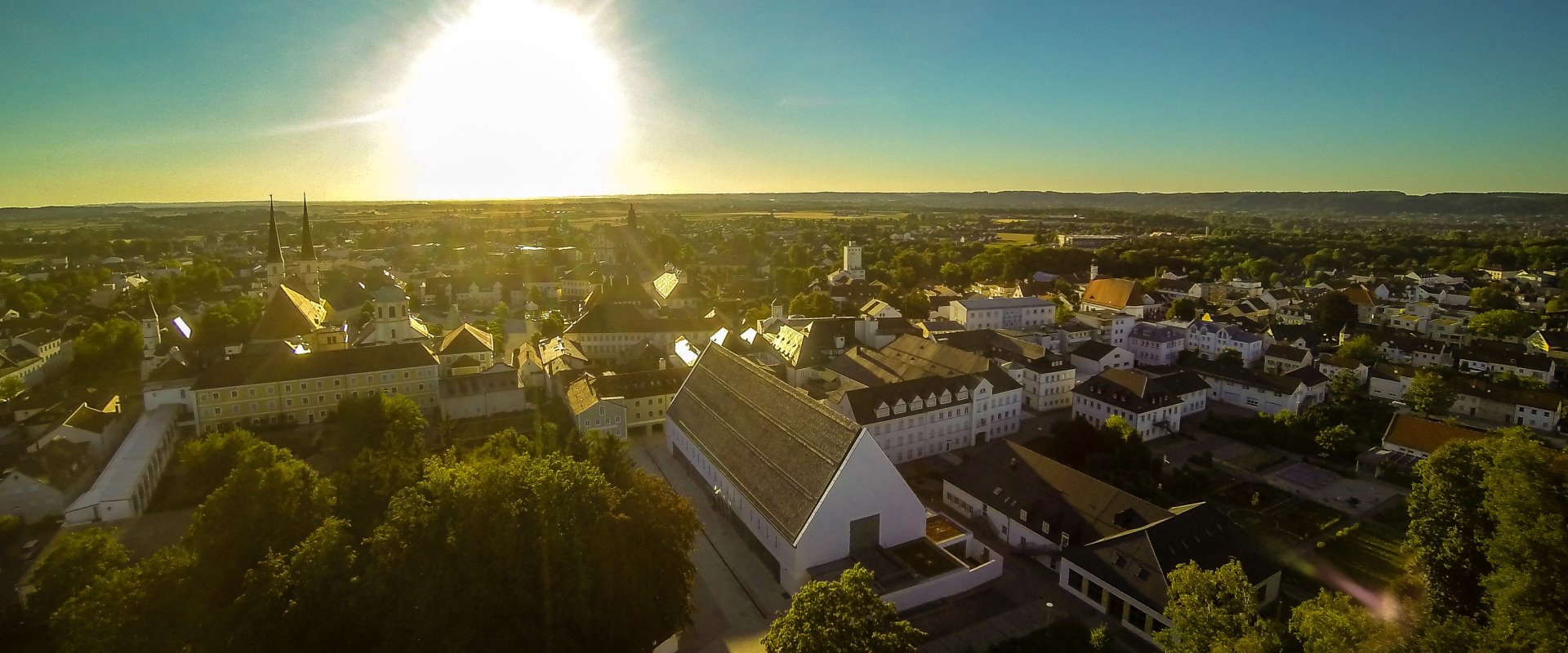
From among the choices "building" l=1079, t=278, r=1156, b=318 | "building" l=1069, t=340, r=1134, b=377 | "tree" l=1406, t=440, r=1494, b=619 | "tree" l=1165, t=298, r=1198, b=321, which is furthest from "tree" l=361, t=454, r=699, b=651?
"tree" l=1165, t=298, r=1198, b=321

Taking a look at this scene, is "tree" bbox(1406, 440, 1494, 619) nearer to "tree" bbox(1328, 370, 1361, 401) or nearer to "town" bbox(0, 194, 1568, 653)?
"town" bbox(0, 194, 1568, 653)

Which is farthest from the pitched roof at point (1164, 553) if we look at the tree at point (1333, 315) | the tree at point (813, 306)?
the tree at point (1333, 315)

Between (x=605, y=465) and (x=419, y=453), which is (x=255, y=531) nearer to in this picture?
(x=419, y=453)

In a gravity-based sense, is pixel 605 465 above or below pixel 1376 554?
above

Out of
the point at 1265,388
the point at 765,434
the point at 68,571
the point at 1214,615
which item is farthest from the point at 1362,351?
the point at 68,571

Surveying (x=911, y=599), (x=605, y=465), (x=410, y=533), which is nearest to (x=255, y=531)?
(x=410, y=533)
